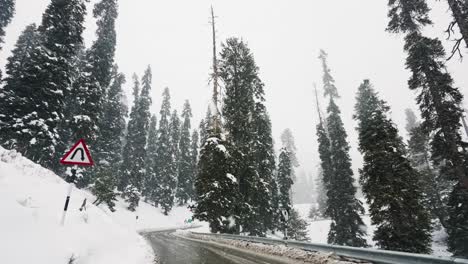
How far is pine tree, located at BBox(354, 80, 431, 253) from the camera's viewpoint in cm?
1627

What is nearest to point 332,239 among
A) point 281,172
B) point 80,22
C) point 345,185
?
point 345,185

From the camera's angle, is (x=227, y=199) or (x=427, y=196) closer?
(x=227, y=199)

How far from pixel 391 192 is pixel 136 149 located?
141ft

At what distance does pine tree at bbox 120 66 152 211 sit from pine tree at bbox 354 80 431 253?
1486 inches

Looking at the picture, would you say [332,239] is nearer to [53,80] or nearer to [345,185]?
[345,185]

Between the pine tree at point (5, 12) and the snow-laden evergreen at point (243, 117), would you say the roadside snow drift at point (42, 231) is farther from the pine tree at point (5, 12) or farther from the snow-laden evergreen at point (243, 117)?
the pine tree at point (5, 12)

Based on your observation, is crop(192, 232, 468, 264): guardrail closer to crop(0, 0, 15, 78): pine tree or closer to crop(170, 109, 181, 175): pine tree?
crop(0, 0, 15, 78): pine tree

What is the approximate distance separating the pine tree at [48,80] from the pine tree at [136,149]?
22870 mm

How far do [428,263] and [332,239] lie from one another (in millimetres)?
28270

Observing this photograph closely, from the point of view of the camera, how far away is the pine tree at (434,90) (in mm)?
16016

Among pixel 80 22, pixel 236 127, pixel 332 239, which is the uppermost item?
pixel 80 22

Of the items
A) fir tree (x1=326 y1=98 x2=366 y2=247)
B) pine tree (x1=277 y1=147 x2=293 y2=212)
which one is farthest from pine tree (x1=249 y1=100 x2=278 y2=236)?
pine tree (x1=277 y1=147 x2=293 y2=212)

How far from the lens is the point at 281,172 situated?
41.6 meters

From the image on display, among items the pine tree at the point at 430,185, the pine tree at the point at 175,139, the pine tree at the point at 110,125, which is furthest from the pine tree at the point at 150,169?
the pine tree at the point at 430,185
